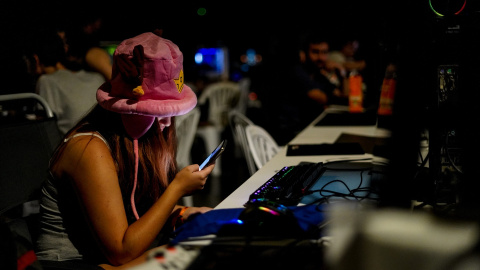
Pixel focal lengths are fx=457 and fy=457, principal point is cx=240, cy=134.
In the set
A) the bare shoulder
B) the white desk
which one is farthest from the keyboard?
the bare shoulder

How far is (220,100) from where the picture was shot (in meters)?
6.62

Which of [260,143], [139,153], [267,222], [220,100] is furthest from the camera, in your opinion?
[220,100]

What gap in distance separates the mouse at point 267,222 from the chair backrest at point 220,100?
527 centimetres

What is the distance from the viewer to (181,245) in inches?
43.1

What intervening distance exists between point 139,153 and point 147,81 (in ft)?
1.05

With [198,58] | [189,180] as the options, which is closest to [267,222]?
[189,180]

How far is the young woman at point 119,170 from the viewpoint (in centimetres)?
131

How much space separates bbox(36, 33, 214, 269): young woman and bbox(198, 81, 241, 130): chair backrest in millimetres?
4933

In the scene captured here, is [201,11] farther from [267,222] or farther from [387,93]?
[267,222]

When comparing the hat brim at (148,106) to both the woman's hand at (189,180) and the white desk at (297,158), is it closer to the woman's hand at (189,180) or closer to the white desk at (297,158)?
the woman's hand at (189,180)

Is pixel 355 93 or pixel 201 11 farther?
pixel 201 11

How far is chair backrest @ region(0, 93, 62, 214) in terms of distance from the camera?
5.42 ft

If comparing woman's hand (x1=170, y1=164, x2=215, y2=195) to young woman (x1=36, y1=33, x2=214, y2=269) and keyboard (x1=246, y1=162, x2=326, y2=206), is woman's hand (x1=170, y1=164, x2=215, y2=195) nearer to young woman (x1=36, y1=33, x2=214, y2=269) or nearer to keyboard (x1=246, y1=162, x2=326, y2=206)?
young woman (x1=36, y1=33, x2=214, y2=269)

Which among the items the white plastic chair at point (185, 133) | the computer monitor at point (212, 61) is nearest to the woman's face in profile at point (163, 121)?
the white plastic chair at point (185, 133)
